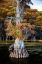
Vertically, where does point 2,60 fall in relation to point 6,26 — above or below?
below

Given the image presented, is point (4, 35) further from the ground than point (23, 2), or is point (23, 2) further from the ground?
point (23, 2)

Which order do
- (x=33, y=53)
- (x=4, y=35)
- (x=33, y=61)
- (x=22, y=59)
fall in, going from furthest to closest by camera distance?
1. (x=4, y=35)
2. (x=33, y=53)
3. (x=22, y=59)
4. (x=33, y=61)

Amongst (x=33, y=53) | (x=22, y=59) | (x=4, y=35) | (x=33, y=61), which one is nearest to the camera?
(x=33, y=61)

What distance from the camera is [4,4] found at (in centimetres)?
943

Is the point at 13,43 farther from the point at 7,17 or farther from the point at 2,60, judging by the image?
the point at 2,60

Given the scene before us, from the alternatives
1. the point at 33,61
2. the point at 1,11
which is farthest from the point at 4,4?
the point at 33,61

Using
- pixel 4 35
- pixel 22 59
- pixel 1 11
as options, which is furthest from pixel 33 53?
pixel 1 11

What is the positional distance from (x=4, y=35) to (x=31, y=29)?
1.14 metres

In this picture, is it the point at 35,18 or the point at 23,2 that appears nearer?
the point at 23,2

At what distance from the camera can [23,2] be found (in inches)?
354

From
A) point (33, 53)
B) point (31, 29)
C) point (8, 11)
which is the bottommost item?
point (33, 53)

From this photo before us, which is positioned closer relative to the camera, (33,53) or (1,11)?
(33,53)

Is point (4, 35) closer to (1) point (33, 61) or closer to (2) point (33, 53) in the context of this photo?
(2) point (33, 53)

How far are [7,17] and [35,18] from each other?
1.14m
